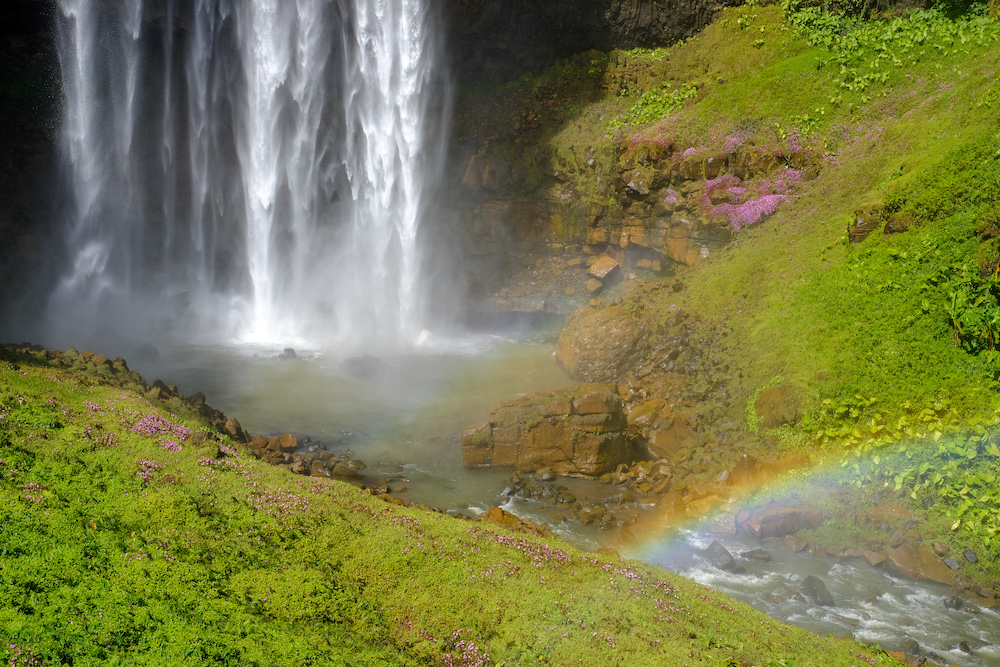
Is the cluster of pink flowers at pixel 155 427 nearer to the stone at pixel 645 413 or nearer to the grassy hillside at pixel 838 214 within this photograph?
the stone at pixel 645 413

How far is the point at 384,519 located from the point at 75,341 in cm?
1724

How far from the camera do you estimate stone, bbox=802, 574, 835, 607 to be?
9.94m

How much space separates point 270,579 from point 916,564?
9.84 metres

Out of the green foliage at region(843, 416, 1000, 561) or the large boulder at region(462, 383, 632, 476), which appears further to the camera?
the large boulder at region(462, 383, 632, 476)

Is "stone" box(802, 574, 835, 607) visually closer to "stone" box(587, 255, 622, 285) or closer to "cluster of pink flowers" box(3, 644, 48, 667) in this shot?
"cluster of pink flowers" box(3, 644, 48, 667)

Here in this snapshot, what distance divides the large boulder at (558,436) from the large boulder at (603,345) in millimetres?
3708

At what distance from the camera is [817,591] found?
33.1 feet

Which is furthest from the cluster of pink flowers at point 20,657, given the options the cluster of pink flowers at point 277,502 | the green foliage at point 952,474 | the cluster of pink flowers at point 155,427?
the green foliage at point 952,474

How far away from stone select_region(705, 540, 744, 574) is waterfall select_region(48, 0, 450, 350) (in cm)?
1577

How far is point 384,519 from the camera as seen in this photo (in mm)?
8758

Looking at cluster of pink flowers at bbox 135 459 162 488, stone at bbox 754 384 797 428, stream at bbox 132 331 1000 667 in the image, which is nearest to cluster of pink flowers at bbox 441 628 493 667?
cluster of pink flowers at bbox 135 459 162 488

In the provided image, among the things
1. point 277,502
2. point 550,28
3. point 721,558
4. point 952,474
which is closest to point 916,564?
point 952,474

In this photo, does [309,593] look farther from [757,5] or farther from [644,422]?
[757,5]

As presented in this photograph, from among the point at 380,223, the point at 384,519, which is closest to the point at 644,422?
the point at 384,519
